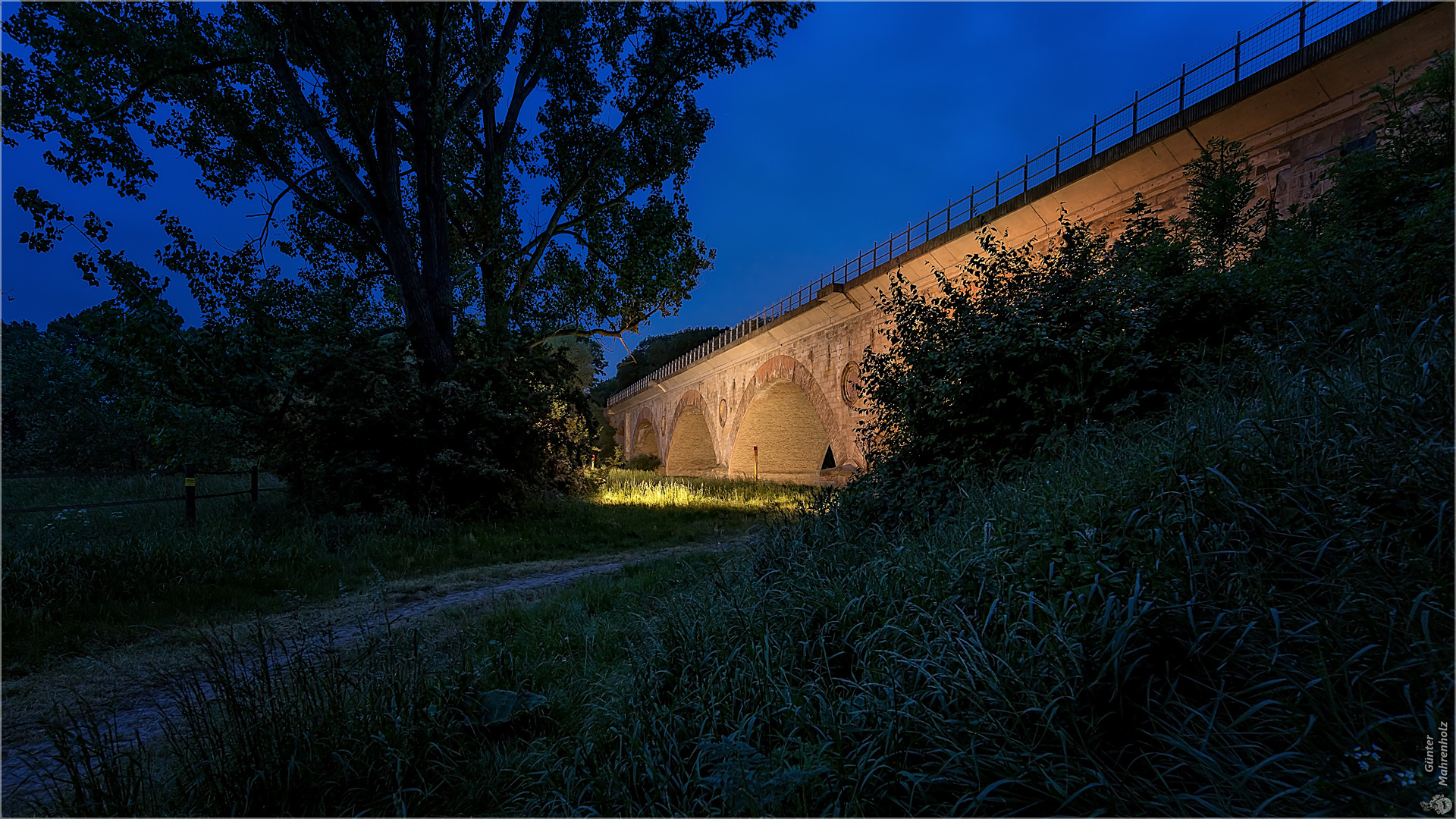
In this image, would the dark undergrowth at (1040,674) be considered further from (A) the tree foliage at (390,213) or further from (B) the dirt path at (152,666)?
(A) the tree foliage at (390,213)

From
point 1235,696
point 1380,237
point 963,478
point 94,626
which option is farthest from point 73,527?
point 1380,237

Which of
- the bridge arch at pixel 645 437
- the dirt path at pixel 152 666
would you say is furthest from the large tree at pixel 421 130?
the bridge arch at pixel 645 437

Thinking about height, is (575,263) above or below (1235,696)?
above

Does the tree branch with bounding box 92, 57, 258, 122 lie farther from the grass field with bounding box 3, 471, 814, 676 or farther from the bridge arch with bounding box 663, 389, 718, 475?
the bridge arch with bounding box 663, 389, 718, 475

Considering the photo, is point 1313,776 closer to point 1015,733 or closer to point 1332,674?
point 1332,674

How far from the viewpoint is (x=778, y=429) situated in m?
24.9

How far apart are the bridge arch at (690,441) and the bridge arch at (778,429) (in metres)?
4.48

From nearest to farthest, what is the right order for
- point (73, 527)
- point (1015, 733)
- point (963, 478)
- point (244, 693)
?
1. point (1015, 733)
2. point (244, 693)
3. point (963, 478)
4. point (73, 527)

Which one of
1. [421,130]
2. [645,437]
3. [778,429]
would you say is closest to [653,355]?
[645,437]

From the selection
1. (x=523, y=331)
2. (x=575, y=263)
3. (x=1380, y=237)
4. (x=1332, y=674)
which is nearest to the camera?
(x=1332, y=674)

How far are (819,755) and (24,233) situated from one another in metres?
9.40

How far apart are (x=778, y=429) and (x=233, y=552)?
20.5 m

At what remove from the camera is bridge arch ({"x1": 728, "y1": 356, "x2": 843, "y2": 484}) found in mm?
21219

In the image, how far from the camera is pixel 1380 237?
404cm
